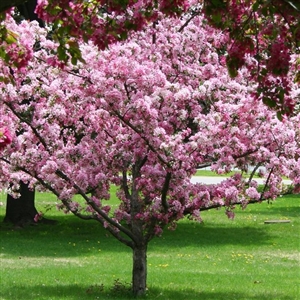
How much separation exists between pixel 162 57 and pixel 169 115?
1.03 metres

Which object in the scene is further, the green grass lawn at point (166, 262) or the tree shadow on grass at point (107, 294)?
the green grass lawn at point (166, 262)

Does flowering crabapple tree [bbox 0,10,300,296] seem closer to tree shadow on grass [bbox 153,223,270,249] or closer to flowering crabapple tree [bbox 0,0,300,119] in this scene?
flowering crabapple tree [bbox 0,0,300,119]

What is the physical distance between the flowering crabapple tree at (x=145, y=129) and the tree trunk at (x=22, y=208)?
29.7 ft

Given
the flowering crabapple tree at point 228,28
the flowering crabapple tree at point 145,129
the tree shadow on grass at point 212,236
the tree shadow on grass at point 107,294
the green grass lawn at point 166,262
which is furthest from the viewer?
the tree shadow on grass at point 212,236

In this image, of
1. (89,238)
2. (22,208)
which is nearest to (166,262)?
(89,238)

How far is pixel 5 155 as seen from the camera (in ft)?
33.8

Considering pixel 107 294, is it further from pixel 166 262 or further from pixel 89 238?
pixel 89 238

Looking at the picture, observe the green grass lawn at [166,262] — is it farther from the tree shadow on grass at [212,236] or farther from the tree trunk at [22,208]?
the tree trunk at [22,208]

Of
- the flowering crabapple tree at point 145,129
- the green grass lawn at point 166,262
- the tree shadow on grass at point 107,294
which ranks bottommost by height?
the tree shadow on grass at point 107,294

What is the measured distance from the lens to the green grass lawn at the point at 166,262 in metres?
11.1

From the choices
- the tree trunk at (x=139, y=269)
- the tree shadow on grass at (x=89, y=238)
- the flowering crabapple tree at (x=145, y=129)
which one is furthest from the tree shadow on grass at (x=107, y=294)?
the tree shadow on grass at (x=89, y=238)

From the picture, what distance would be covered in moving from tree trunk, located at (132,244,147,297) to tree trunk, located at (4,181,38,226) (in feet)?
31.7

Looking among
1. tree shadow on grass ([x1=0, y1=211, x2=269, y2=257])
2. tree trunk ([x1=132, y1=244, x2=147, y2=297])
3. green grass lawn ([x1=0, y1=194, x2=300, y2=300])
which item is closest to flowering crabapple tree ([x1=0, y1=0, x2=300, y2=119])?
tree trunk ([x1=132, y1=244, x2=147, y2=297])

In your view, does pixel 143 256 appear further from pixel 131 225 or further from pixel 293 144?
pixel 293 144
